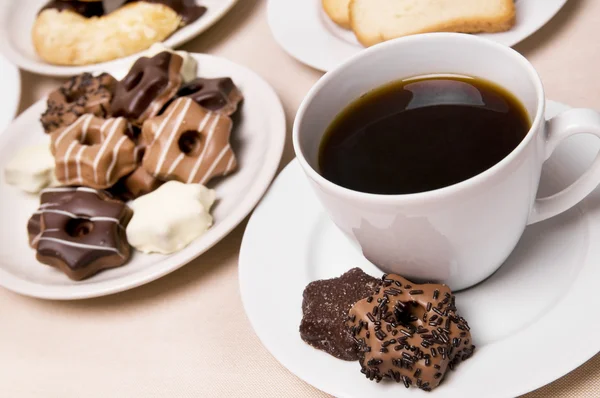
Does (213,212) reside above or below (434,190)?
below

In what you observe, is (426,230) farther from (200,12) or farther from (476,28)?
(200,12)

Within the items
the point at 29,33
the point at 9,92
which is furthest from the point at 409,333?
the point at 29,33

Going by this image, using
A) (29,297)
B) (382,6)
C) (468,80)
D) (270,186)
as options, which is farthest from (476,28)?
(29,297)

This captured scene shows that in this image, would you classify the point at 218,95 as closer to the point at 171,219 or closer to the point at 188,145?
the point at 188,145

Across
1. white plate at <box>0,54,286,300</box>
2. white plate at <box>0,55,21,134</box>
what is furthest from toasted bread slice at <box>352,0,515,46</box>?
white plate at <box>0,55,21,134</box>

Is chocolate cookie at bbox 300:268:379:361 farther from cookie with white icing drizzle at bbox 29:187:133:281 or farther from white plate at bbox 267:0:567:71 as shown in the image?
white plate at bbox 267:0:567:71

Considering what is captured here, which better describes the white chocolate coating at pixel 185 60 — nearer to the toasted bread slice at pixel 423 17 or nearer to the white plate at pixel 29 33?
the white plate at pixel 29 33

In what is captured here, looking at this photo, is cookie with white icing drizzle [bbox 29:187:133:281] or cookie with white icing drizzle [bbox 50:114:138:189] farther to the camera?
cookie with white icing drizzle [bbox 50:114:138:189]
